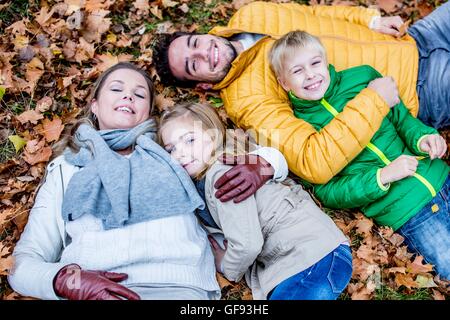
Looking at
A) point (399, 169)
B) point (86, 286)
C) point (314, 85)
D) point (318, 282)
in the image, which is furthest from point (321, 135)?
point (86, 286)

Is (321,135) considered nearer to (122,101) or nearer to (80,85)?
(122,101)

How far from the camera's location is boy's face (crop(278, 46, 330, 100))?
4141 millimetres

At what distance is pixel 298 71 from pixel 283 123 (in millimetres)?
460

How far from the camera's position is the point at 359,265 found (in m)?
4.10

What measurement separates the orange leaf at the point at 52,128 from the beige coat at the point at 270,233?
1.61 meters

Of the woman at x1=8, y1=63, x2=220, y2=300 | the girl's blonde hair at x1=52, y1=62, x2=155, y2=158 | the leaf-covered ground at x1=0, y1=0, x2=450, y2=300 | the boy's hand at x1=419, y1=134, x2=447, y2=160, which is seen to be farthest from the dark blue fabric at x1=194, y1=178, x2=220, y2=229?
the boy's hand at x1=419, y1=134, x2=447, y2=160

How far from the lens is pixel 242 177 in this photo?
361 centimetres

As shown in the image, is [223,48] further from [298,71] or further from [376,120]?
[376,120]

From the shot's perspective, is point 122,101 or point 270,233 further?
point 122,101

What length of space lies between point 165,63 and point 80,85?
88cm

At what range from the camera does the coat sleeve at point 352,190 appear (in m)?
3.92

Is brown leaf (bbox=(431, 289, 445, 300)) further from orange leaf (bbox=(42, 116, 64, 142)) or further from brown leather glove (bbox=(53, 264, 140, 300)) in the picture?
orange leaf (bbox=(42, 116, 64, 142))

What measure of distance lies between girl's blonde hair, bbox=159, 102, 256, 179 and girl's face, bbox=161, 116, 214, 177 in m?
0.04
